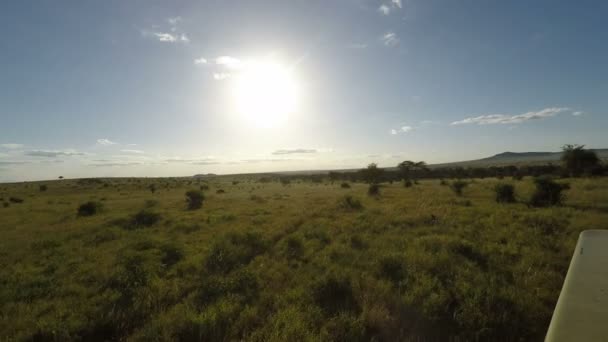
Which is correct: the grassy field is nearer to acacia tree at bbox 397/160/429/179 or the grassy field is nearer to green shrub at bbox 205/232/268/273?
green shrub at bbox 205/232/268/273

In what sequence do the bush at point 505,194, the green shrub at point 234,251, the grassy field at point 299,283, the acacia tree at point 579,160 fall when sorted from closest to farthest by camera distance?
1. the grassy field at point 299,283
2. the green shrub at point 234,251
3. the bush at point 505,194
4. the acacia tree at point 579,160

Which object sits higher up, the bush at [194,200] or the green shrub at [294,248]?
the bush at [194,200]

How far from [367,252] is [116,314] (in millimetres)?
6840

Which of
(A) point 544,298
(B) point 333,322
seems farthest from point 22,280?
(A) point 544,298

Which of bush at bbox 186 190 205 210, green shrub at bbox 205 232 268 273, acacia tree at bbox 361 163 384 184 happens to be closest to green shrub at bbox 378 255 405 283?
green shrub at bbox 205 232 268 273

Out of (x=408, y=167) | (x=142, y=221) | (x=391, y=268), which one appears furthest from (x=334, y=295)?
(x=408, y=167)

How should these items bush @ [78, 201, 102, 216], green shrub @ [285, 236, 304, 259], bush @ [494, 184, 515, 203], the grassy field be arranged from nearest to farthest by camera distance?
the grassy field
green shrub @ [285, 236, 304, 259]
bush @ [494, 184, 515, 203]
bush @ [78, 201, 102, 216]

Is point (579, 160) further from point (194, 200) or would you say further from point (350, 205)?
point (194, 200)

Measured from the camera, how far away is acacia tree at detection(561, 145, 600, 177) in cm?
4177

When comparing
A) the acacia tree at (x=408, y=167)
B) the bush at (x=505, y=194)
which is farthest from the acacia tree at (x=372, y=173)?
the bush at (x=505, y=194)

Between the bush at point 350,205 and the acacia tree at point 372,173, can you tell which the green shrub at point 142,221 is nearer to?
the bush at point 350,205

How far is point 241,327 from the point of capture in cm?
503

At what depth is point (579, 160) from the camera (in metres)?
41.9

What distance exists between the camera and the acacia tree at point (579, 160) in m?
41.8
